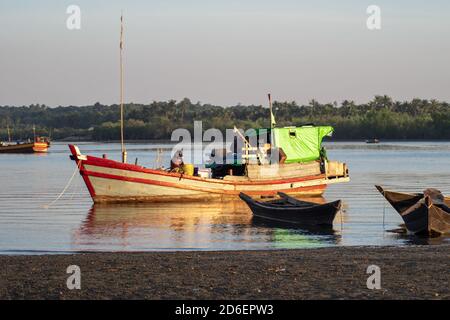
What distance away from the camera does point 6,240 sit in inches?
1051

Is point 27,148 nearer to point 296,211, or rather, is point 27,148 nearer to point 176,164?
point 176,164

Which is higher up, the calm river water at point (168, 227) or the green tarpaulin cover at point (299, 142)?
the green tarpaulin cover at point (299, 142)

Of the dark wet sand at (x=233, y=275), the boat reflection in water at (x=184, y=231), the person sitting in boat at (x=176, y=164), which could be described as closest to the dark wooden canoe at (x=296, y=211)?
the boat reflection in water at (x=184, y=231)

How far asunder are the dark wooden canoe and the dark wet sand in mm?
7820

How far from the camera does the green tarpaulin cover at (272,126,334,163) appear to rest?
4244cm

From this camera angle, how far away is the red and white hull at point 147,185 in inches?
1475

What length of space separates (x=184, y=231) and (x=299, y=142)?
14.5 metres

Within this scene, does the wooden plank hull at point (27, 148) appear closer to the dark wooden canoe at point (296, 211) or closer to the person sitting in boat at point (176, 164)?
the person sitting in boat at point (176, 164)

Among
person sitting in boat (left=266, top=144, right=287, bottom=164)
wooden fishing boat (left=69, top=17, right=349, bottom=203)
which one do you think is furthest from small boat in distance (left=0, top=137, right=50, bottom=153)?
person sitting in boat (left=266, top=144, right=287, bottom=164)

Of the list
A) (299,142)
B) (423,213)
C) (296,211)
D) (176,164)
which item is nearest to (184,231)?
(296,211)

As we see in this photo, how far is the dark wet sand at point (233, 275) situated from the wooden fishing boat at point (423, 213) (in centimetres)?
481
